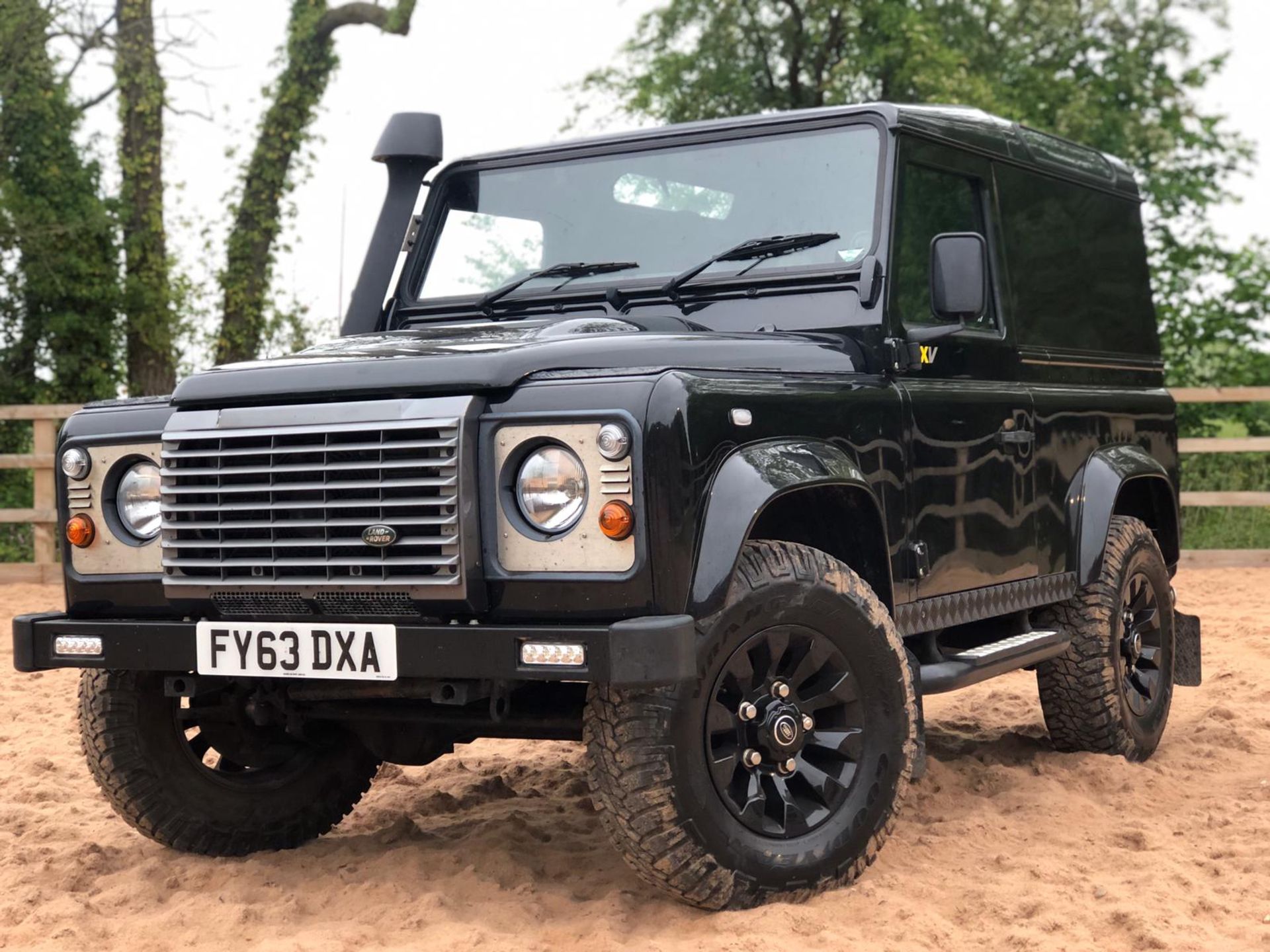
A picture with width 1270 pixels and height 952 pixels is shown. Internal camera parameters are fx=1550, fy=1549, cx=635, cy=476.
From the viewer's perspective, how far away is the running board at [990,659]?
461cm

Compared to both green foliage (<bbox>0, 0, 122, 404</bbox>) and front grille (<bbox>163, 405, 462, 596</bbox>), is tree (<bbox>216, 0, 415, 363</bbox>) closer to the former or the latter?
green foliage (<bbox>0, 0, 122, 404</bbox>)

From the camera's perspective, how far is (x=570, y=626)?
353cm

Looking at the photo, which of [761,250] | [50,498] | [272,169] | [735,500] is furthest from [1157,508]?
[272,169]

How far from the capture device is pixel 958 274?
4566 millimetres

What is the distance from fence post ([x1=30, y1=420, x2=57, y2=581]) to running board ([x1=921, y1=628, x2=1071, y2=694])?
947 centimetres

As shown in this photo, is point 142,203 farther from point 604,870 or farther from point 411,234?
point 604,870

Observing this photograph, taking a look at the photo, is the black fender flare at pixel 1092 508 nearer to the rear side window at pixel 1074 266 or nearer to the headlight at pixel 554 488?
the rear side window at pixel 1074 266

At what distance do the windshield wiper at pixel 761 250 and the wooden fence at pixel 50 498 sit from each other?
8.58 meters

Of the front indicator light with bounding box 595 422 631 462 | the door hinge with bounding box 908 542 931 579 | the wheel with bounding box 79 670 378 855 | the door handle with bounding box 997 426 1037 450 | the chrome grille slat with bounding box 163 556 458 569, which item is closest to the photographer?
the front indicator light with bounding box 595 422 631 462

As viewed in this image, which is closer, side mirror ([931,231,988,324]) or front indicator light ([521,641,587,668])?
front indicator light ([521,641,587,668])

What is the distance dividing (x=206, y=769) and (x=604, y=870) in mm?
1251

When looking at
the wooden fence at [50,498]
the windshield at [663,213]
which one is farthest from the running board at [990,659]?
the wooden fence at [50,498]

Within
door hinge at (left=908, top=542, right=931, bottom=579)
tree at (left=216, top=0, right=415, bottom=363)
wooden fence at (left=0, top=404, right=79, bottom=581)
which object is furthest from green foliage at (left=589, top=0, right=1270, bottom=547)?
door hinge at (left=908, top=542, right=931, bottom=579)

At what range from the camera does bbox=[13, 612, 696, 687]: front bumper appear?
337cm
